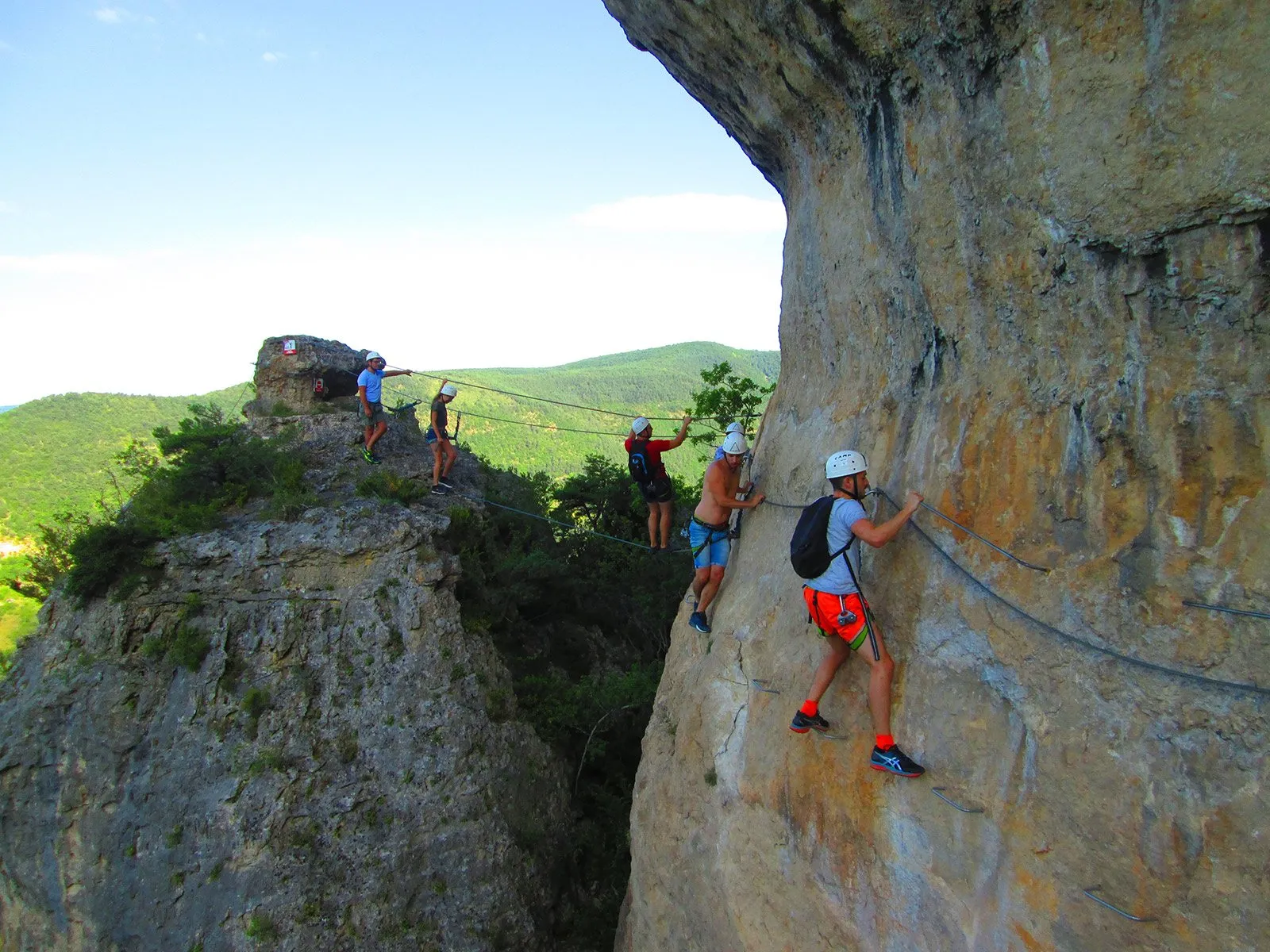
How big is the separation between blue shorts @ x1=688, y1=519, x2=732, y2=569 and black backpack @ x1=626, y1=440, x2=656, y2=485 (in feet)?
5.80

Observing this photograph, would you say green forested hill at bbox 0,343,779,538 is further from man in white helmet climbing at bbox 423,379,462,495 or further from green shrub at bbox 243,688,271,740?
green shrub at bbox 243,688,271,740

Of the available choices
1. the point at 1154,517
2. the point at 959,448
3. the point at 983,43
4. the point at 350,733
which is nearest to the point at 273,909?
the point at 350,733

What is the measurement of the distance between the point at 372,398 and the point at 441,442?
1574 millimetres

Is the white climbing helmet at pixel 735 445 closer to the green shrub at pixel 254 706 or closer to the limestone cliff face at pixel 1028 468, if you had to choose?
the limestone cliff face at pixel 1028 468

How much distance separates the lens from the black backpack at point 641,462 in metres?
10.2

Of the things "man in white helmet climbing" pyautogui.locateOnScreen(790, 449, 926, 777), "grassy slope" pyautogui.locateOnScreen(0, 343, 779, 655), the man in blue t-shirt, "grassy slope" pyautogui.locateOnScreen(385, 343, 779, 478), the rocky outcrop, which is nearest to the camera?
"man in white helmet climbing" pyautogui.locateOnScreen(790, 449, 926, 777)

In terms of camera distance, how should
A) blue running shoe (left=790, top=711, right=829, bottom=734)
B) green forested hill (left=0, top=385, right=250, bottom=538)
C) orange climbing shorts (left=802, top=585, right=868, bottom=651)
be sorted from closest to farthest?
1. orange climbing shorts (left=802, top=585, right=868, bottom=651)
2. blue running shoe (left=790, top=711, right=829, bottom=734)
3. green forested hill (left=0, top=385, right=250, bottom=538)

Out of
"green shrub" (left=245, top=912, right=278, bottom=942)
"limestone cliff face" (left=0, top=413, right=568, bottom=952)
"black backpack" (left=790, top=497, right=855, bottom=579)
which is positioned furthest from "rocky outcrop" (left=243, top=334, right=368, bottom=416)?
"black backpack" (left=790, top=497, right=855, bottom=579)

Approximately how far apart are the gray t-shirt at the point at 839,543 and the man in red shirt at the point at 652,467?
3.73 m

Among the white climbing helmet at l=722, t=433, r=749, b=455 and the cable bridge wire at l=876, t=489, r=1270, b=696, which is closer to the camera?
the cable bridge wire at l=876, t=489, r=1270, b=696

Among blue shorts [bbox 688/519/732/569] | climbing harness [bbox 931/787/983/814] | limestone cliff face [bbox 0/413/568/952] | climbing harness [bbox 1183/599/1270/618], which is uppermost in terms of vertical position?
climbing harness [bbox 1183/599/1270/618]

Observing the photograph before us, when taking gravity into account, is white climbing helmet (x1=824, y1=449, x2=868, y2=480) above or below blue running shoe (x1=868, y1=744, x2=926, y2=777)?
above

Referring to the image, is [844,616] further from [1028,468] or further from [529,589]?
[529,589]

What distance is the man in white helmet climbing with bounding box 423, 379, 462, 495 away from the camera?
13289 millimetres
